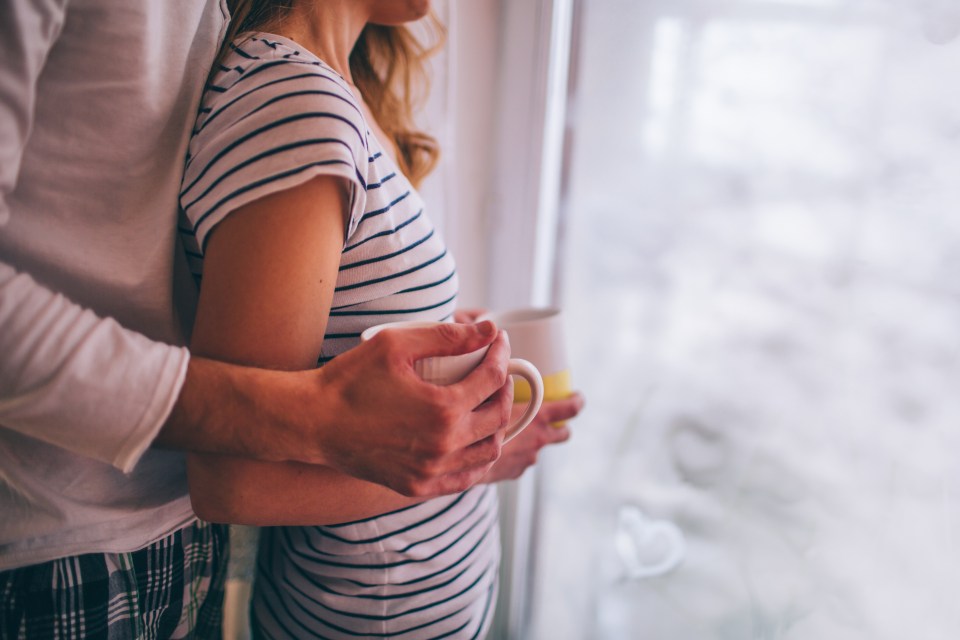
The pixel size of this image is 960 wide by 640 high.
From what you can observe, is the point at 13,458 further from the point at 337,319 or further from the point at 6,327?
the point at 337,319

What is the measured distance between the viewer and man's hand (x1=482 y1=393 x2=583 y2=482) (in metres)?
0.77

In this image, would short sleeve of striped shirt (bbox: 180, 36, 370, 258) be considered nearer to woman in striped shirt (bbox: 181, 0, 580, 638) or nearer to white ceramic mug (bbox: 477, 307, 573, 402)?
woman in striped shirt (bbox: 181, 0, 580, 638)

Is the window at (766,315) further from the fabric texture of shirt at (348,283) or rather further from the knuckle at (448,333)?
the knuckle at (448,333)

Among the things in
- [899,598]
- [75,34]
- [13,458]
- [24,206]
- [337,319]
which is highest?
[75,34]

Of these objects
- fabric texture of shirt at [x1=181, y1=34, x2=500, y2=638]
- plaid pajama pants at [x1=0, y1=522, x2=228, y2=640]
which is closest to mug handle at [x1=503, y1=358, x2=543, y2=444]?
fabric texture of shirt at [x1=181, y1=34, x2=500, y2=638]

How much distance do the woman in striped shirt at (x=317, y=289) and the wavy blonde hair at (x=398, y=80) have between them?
0.65ft

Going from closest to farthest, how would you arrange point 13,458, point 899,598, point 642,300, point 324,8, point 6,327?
point 6,327, point 13,458, point 324,8, point 899,598, point 642,300

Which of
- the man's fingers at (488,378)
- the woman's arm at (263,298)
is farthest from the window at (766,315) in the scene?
the woman's arm at (263,298)

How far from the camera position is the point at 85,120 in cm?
44

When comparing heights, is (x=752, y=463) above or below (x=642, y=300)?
below

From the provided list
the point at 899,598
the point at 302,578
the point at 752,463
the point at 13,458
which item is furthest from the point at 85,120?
the point at 899,598

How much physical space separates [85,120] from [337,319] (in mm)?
254

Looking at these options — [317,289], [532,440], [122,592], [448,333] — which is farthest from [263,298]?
[532,440]

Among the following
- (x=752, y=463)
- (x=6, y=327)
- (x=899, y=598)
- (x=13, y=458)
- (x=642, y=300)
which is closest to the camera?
(x=6, y=327)
